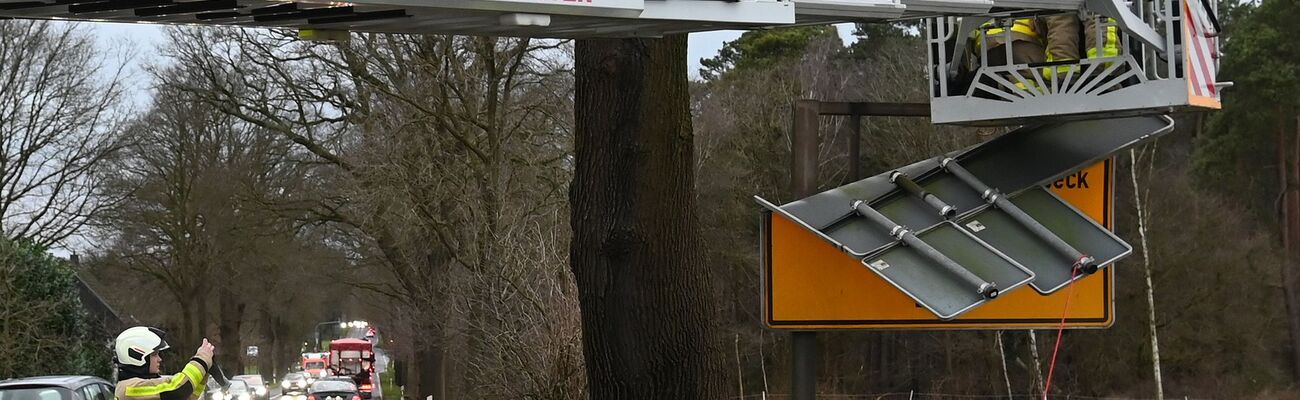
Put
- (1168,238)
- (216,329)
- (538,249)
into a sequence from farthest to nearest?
(216,329)
(1168,238)
(538,249)

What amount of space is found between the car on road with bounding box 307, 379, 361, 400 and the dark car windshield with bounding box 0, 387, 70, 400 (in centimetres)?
1907

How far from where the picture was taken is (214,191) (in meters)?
41.5

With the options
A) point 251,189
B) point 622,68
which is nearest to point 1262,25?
point 251,189

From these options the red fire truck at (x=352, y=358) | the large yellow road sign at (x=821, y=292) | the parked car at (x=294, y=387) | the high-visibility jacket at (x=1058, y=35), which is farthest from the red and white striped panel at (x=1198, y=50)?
the red fire truck at (x=352, y=358)

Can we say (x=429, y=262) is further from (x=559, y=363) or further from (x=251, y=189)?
(x=559, y=363)

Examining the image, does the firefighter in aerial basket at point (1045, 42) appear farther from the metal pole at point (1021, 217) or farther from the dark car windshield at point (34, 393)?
the dark car windshield at point (34, 393)

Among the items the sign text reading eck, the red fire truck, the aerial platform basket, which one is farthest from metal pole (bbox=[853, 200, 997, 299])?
the red fire truck

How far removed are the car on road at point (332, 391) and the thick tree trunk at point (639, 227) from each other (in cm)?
2602

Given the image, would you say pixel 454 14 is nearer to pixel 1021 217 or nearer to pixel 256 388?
pixel 1021 217

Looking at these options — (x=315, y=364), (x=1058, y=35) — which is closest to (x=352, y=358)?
(x=315, y=364)

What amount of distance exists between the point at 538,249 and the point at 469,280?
3.58 meters

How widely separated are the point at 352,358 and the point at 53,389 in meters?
33.7

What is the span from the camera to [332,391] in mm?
34406

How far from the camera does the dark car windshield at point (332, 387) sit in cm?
3447
